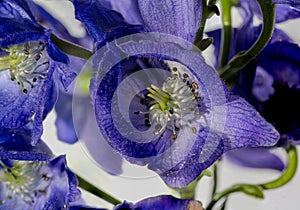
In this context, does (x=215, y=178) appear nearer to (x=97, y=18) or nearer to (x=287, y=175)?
(x=287, y=175)

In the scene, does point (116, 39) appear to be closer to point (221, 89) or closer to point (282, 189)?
point (221, 89)

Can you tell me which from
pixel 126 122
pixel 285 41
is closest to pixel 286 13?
pixel 285 41

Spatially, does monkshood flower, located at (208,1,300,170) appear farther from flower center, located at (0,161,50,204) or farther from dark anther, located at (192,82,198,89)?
flower center, located at (0,161,50,204)

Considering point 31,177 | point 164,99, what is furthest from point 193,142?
point 31,177

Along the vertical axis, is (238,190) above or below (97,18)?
below

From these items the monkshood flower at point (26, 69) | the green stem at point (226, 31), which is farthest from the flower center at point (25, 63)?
the green stem at point (226, 31)

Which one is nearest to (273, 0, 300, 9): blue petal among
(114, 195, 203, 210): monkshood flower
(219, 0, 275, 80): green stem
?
(219, 0, 275, 80): green stem
